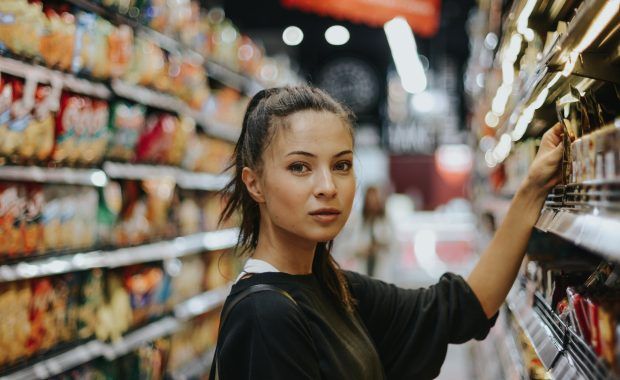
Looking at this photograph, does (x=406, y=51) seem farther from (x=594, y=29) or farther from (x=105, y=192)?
(x=594, y=29)

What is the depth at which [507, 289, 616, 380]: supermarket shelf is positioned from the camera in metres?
1.20

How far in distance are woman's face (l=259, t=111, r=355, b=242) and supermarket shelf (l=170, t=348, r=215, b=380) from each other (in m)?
2.85

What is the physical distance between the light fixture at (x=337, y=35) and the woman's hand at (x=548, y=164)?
10329 millimetres

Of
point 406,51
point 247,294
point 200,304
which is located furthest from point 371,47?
point 247,294

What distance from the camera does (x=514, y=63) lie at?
2932 mm

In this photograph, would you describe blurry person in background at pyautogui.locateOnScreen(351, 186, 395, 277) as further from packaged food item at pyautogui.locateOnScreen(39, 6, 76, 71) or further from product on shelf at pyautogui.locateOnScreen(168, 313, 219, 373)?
packaged food item at pyautogui.locateOnScreen(39, 6, 76, 71)

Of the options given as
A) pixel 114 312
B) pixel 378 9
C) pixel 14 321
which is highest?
pixel 378 9

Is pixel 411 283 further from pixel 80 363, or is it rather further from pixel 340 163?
pixel 340 163

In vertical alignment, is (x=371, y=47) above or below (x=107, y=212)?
above

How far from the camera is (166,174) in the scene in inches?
160

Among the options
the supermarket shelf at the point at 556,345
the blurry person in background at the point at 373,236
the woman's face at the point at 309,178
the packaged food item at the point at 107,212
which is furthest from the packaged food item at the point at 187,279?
the blurry person in background at the point at 373,236

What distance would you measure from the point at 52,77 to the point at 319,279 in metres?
1.63

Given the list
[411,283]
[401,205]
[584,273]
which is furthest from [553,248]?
[401,205]

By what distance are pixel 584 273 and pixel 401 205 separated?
1305 centimetres
